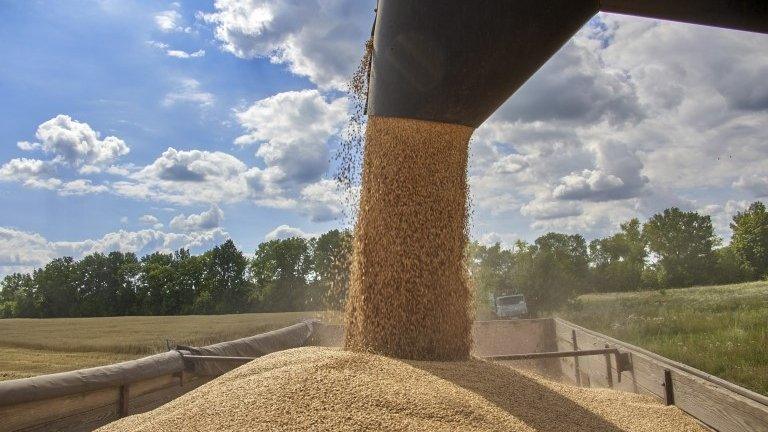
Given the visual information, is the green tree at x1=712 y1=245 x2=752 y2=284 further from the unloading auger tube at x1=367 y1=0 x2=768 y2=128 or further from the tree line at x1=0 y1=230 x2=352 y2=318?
the unloading auger tube at x1=367 y1=0 x2=768 y2=128

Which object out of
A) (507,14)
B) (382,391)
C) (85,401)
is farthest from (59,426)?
(507,14)

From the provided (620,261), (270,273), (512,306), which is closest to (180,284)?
(270,273)

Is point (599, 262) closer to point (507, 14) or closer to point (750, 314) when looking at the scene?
point (750, 314)

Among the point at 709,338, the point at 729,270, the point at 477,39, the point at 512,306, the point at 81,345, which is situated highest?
the point at 477,39

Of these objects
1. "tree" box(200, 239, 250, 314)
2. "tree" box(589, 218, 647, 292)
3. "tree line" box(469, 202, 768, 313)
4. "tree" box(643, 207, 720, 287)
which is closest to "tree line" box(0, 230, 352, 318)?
"tree" box(200, 239, 250, 314)

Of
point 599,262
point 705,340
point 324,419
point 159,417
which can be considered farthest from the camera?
point 599,262

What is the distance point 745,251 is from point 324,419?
3668cm

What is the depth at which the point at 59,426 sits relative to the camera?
2.62 m

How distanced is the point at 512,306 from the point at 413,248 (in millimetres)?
14207

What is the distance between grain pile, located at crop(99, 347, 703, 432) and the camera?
2111 mm

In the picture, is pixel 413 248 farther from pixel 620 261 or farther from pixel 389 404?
pixel 620 261

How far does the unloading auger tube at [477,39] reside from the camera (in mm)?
2023

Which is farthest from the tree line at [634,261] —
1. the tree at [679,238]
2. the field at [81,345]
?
the field at [81,345]

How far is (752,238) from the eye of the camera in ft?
106
